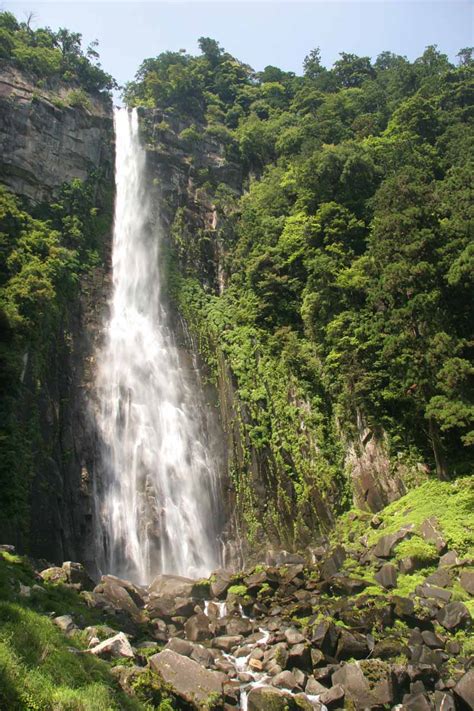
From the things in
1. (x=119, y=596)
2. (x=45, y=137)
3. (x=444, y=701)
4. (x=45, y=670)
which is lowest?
(x=444, y=701)

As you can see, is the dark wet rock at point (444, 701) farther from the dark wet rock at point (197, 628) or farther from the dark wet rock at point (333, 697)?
the dark wet rock at point (197, 628)

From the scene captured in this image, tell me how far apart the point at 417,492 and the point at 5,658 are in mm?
14061

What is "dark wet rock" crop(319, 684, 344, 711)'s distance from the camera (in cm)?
983

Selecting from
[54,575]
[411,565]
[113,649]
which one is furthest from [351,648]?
[54,575]

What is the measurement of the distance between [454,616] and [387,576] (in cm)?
232

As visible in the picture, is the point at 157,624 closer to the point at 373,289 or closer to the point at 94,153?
the point at 373,289

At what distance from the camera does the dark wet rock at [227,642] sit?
12.2 m

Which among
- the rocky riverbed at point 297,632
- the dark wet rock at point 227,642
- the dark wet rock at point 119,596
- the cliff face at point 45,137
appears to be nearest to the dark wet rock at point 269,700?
the rocky riverbed at point 297,632

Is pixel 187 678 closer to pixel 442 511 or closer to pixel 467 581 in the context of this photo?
pixel 467 581

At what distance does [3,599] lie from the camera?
31.1 ft

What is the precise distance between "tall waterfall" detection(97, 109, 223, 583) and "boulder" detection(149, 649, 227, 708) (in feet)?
29.3

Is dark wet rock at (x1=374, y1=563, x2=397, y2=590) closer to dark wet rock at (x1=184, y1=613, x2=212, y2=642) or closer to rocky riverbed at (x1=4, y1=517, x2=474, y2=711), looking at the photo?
rocky riverbed at (x1=4, y1=517, x2=474, y2=711)

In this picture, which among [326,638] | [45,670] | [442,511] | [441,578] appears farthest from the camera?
[442,511]

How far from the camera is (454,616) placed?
38.1ft
